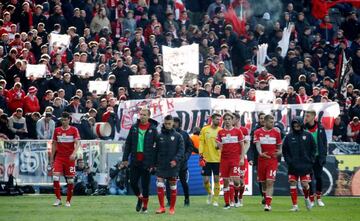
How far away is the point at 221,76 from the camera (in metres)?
41.6

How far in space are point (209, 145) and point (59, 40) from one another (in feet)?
26.3

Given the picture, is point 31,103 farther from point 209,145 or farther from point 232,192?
point 232,192

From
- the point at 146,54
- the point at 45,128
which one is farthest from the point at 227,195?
the point at 146,54

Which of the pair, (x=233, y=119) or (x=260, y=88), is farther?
(x=260, y=88)

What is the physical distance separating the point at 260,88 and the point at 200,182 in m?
4.62

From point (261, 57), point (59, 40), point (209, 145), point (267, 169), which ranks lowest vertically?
point (267, 169)

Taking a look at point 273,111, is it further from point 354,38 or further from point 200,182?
point 354,38

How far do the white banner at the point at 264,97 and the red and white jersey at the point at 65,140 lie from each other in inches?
368

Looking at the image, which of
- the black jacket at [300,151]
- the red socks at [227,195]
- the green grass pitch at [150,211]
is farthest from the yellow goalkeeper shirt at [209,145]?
the black jacket at [300,151]

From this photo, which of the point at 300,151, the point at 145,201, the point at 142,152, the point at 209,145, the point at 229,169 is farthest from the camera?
the point at 209,145

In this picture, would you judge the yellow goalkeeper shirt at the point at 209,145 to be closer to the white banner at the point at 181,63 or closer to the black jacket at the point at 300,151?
the black jacket at the point at 300,151

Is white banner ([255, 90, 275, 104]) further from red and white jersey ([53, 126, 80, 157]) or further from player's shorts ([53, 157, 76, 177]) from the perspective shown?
player's shorts ([53, 157, 76, 177])

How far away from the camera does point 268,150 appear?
31.1 m

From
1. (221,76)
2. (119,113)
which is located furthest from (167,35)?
(119,113)
